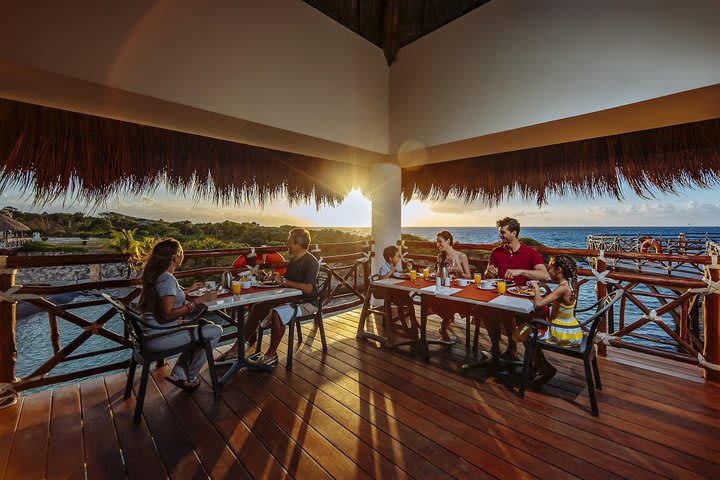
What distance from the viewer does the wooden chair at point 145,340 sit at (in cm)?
207

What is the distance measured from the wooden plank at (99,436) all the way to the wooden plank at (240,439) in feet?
1.74

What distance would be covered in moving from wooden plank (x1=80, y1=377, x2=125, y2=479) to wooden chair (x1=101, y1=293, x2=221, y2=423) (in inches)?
7.0

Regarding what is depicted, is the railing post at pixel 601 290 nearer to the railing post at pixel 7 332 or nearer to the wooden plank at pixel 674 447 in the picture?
the wooden plank at pixel 674 447

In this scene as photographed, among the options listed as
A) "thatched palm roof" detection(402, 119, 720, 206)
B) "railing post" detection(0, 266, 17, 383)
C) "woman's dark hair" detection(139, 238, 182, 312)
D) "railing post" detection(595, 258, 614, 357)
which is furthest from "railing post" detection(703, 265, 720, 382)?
"railing post" detection(0, 266, 17, 383)

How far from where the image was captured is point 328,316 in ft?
15.6

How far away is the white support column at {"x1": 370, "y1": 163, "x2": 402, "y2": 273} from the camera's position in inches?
207

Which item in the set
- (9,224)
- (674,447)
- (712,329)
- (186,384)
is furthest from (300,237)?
(9,224)

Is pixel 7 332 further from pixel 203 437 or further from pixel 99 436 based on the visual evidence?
pixel 203 437

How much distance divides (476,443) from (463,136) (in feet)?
11.3

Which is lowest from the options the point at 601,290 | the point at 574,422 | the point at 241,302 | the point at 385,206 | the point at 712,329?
the point at 574,422

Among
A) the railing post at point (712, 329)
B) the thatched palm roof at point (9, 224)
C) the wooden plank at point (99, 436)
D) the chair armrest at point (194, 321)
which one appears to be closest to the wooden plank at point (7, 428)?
the wooden plank at point (99, 436)

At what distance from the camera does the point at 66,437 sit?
199 centimetres

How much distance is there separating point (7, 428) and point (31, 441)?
13.4 inches

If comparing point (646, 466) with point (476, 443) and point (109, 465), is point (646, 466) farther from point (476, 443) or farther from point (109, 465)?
point (109, 465)
